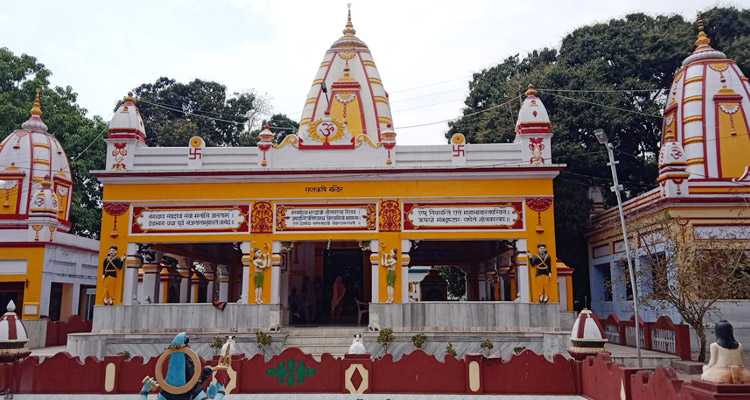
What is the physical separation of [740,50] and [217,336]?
85.9 feet

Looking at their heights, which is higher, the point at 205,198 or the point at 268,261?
the point at 205,198

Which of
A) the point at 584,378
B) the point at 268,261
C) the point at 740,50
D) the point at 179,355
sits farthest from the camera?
the point at 740,50

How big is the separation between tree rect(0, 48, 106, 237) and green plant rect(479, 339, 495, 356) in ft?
78.7

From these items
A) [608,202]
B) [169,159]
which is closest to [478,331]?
[169,159]

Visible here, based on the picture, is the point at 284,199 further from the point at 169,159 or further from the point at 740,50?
the point at 740,50

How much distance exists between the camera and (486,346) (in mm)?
15914

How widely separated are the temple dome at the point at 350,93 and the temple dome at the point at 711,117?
10.4 m

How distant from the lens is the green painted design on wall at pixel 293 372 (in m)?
12.1

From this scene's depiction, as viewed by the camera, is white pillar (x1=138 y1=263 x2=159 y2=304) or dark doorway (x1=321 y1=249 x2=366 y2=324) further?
dark doorway (x1=321 y1=249 x2=366 y2=324)

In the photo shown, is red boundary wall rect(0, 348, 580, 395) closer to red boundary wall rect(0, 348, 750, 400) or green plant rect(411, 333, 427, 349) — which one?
red boundary wall rect(0, 348, 750, 400)

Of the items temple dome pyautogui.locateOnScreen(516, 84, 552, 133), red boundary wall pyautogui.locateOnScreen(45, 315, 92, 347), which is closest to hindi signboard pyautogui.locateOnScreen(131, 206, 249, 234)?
red boundary wall pyautogui.locateOnScreen(45, 315, 92, 347)

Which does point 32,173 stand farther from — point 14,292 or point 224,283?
point 224,283

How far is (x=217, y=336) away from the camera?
16.3 m

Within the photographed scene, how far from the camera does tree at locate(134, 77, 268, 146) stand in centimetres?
4041
